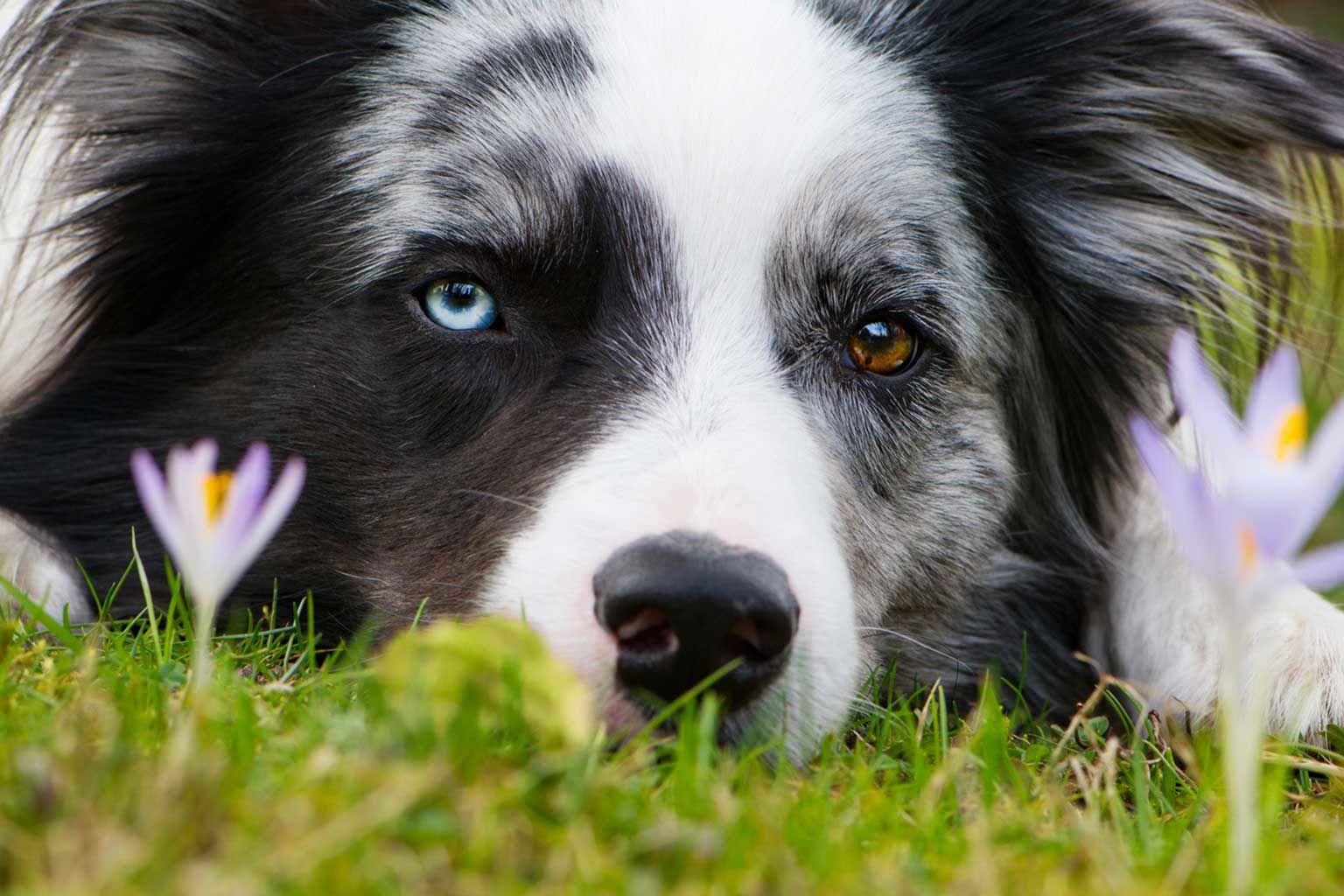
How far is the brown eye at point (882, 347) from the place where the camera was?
3.01 m

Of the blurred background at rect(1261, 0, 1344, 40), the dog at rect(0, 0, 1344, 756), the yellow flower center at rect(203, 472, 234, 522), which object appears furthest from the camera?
the blurred background at rect(1261, 0, 1344, 40)

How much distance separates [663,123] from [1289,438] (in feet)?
5.42

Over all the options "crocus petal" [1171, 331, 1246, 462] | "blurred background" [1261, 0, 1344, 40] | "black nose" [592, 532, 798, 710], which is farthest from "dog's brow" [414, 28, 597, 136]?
"blurred background" [1261, 0, 1344, 40]

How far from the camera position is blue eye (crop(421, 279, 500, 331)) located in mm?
2875

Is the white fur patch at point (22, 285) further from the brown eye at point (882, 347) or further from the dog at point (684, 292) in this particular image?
the brown eye at point (882, 347)

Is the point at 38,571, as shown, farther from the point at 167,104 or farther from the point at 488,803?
the point at 488,803

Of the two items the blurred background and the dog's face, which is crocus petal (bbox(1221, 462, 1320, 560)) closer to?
the dog's face

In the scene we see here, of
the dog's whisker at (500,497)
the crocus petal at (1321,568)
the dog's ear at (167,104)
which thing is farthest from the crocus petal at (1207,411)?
the dog's ear at (167,104)

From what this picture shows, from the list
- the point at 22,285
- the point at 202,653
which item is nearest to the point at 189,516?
the point at 202,653

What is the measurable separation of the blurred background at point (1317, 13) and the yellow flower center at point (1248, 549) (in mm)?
13867

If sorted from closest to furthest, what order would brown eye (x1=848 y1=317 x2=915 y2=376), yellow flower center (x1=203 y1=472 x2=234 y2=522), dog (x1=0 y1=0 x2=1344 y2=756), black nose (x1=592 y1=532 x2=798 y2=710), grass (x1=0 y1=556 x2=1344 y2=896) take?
grass (x1=0 y1=556 x2=1344 y2=896) < yellow flower center (x1=203 y1=472 x2=234 y2=522) < black nose (x1=592 y1=532 x2=798 y2=710) < dog (x1=0 y1=0 x2=1344 y2=756) < brown eye (x1=848 y1=317 x2=915 y2=376)

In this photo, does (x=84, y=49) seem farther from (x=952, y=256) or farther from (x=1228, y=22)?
(x=1228, y=22)

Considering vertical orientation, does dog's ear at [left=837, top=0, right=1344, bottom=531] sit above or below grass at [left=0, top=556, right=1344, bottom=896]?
above

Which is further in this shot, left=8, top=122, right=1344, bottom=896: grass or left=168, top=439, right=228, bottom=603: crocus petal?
left=168, top=439, right=228, bottom=603: crocus petal
